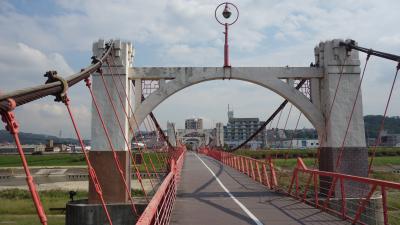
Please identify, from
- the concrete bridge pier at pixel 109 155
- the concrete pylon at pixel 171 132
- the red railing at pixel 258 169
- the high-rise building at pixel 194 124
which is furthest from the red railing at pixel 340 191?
the high-rise building at pixel 194 124

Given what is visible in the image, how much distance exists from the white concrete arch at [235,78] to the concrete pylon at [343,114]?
573mm

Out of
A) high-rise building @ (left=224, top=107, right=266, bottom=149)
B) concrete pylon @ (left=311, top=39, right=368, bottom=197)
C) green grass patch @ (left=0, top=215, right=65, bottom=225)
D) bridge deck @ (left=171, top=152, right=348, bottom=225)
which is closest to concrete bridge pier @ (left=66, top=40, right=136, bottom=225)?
bridge deck @ (left=171, top=152, right=348, bottom=225)

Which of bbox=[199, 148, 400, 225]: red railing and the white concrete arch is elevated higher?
the white concrete arch

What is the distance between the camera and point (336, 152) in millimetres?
14164

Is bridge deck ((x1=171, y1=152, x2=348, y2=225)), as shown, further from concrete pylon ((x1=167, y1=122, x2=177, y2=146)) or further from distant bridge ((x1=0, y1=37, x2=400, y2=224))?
concrete pylon ((x1=167, y1=122, x2=177, y2=146))

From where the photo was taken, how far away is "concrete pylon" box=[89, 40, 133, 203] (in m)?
13.8

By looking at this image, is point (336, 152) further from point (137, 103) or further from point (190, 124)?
point (190, 124)

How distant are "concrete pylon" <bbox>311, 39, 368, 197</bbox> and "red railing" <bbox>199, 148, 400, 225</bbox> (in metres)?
0.58

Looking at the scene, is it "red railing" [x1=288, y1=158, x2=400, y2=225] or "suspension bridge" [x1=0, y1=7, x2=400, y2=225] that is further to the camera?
"suspension bridge" [x1=0, y1=7, x2=400, y2=225]

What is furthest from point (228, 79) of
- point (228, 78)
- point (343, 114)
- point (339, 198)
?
point (339, 198)

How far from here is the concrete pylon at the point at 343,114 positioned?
46.4ft

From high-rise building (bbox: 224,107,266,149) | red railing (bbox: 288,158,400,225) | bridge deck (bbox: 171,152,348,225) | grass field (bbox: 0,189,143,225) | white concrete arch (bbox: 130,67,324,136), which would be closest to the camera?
bridge deck (bbox: 171,152,348,225)

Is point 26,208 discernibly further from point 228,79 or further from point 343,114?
point 343,114

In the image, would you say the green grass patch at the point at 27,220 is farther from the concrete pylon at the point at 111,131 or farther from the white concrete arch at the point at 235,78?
the white concrete arch at the point at 235,78
